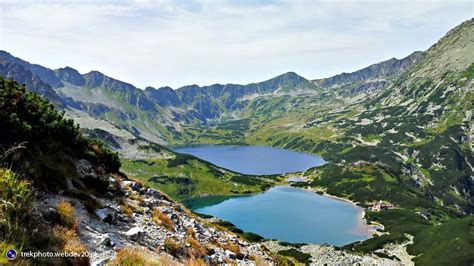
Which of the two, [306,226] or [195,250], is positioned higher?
[195,250]

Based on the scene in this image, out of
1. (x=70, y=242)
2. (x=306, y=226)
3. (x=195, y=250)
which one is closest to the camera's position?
(x=70, y=242)

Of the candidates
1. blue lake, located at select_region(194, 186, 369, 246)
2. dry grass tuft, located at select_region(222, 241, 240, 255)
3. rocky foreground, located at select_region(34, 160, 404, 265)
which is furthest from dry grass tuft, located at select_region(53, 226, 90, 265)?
blue lake, located at select_region(194, 186, 369, 246)

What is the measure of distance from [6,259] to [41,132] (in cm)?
1515

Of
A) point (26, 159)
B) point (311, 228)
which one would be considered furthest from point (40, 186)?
point (311, 228)

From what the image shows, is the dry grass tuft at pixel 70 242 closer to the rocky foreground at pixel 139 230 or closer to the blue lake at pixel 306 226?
the rocky foreground at pixel 139 230

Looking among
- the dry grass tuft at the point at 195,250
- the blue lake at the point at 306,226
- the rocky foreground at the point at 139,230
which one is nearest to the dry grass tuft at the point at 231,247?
the rocky foreground at the point at 139,230

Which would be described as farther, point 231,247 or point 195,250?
point 231,247

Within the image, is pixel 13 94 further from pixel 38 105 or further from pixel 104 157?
pixel 104 157

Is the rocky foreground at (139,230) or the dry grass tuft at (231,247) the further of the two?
the dry grass tuft at (231,247)

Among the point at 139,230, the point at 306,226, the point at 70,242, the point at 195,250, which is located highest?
the point at 70,242

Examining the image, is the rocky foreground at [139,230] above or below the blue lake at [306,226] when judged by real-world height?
A: above

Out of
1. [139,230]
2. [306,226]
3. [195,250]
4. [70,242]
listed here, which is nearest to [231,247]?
[195,250]

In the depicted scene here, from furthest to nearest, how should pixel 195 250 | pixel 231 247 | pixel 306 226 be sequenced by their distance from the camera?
1. pixel 306 226
2. pixel 231 247
3. pixel 195 250

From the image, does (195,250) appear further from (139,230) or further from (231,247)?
(231,247)
